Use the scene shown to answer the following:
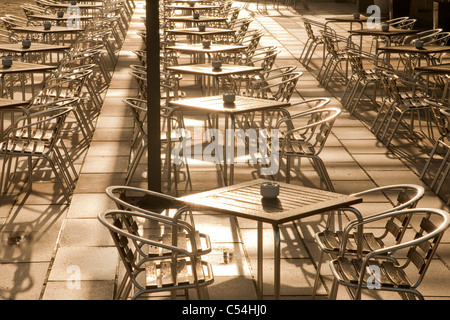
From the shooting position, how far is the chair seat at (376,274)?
128 inches

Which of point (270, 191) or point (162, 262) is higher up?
point (270, 191)

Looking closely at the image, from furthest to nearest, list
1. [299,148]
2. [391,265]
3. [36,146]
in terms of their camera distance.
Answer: [299,148] < [36,146] < [391,265]

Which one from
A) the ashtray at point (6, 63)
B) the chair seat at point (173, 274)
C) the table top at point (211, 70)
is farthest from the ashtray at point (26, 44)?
the chair seat at point (173, 274)

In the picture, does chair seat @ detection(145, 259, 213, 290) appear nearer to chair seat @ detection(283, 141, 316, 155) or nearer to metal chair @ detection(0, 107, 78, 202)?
metal chair @ detection(0, 107, 78, 202)

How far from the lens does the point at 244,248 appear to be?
15.3 ft

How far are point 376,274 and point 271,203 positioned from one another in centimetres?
60

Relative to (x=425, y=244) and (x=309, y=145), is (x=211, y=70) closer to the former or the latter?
(x=309, y=145)

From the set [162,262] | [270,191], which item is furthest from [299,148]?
[162,262]

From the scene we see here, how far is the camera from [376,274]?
3.35 meters

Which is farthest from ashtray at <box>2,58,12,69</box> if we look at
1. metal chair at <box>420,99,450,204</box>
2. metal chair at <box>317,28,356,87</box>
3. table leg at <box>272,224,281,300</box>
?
table leg at <box>272,224,281,300</box>

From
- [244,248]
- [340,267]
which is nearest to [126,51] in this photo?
[244,248]

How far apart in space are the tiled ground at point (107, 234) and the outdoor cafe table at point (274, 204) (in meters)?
0.52

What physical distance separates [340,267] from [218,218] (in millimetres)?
1843

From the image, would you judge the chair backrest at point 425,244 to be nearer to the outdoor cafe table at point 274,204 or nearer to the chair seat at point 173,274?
the outdoor cafe table at point 274,204
